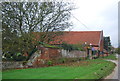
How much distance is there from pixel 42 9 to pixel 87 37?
23953 millimetres

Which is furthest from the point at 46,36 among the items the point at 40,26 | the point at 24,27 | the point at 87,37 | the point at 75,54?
the point at 87,37

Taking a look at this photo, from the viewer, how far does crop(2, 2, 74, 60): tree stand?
14.6 m

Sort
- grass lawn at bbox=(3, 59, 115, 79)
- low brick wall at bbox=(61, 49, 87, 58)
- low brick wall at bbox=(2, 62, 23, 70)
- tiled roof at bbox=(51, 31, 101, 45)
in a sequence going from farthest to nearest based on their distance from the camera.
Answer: tiled roof at bbox=(51, 31, 101, 45), low brick wall at bbox=(61, 49, 87, 58), low brick wall at bbox=(2, 62, 23, 70), grass lawn at bbox=(3, 59, 115, 79)

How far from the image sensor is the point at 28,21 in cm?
1614

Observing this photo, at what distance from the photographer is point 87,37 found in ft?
127

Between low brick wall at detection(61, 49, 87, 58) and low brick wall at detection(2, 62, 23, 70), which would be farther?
low brick wall at detection(61, 49, 87, 58)

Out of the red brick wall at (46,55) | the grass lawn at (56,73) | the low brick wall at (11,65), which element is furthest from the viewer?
the red brick wall at (46,55)

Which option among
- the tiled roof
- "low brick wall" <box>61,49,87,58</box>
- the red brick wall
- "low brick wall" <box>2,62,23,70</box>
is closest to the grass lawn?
"low brick wall" <box>2,62,23,70</box>

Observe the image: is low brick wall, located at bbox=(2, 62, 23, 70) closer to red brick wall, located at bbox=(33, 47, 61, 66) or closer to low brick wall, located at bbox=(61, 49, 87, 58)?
red brick wall, located at bbox=(33, 47, 61, 66)

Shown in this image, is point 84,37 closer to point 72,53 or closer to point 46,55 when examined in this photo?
point 72,53

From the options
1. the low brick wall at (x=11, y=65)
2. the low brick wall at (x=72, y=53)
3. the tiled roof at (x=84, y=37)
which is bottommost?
the low brick wall at (x=72, y=53)

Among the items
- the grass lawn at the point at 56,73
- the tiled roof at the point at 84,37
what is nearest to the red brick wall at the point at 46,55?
the grass lawn at the point at 56,73

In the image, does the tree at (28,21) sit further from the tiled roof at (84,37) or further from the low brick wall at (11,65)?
the tiled roof at (84,37)

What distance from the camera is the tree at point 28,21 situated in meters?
14.6
